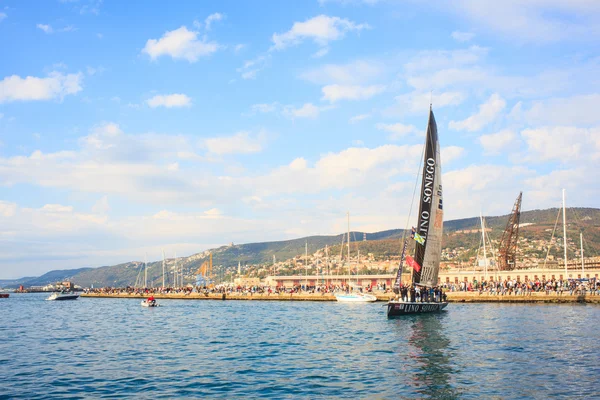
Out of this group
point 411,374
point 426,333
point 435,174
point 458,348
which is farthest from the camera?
point 435,174

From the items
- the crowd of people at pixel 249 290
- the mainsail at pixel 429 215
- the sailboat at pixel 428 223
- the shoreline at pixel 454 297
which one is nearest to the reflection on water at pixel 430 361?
the sailboat at pixel 428 223

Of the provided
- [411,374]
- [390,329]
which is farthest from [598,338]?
[411,374]

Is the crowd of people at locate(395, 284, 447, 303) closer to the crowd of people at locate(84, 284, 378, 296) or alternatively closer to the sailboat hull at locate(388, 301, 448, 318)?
the sailboat hull at locate(388, 301, 448, 318)

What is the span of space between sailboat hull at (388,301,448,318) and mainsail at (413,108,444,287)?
2646 millimetres

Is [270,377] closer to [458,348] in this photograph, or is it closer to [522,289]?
[458,348]

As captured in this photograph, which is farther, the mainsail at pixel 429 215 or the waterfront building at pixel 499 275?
the waterfront building at pixel 499 275

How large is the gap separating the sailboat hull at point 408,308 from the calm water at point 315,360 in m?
2.92

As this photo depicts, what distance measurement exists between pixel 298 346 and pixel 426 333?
9.51 metres

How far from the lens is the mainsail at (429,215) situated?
50.8 meters

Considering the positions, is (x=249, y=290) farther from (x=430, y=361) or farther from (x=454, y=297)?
(x=430, y=361)

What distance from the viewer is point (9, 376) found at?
23.3m

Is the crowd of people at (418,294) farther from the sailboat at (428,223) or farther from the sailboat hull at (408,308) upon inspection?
the sailboat hull at (408,308)

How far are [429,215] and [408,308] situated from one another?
9.43m

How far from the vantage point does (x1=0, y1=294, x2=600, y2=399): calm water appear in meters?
19.5
